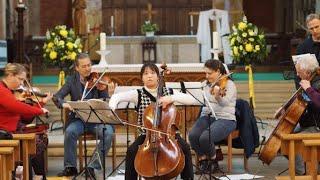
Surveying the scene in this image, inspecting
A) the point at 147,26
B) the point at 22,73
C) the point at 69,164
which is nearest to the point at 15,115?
the point at 22,73

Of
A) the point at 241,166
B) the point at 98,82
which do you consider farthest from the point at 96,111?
the point at 241,166

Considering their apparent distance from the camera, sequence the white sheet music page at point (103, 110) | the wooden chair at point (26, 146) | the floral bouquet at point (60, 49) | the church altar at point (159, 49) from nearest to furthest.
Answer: the wooden chair at point (26, 146) → the white sheet music page at point (103, 110) → the floral bouquet at point (60, 49) → the church altar at point (159, 49)

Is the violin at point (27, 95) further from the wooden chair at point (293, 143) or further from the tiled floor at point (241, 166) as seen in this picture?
the wooden chair at point (293, 143)

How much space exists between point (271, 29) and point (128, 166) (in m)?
12.9

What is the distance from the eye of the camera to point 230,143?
28.2 feet

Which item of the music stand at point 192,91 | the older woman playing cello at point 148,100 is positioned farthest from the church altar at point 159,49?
the older woman playing cello at point 148,100

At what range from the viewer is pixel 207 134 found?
812 centimetres

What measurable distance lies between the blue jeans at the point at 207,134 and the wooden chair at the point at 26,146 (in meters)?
2.08

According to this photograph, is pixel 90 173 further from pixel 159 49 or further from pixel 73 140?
pixel 159 49

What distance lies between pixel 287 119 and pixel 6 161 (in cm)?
298

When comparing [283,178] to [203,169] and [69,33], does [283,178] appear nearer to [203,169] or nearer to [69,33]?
[203,169]

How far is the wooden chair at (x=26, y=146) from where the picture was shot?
265 inches

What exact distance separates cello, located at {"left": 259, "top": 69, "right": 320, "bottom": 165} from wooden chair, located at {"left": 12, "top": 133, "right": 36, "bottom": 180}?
7.87 ft

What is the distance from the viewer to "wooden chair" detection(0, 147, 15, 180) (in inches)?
229
